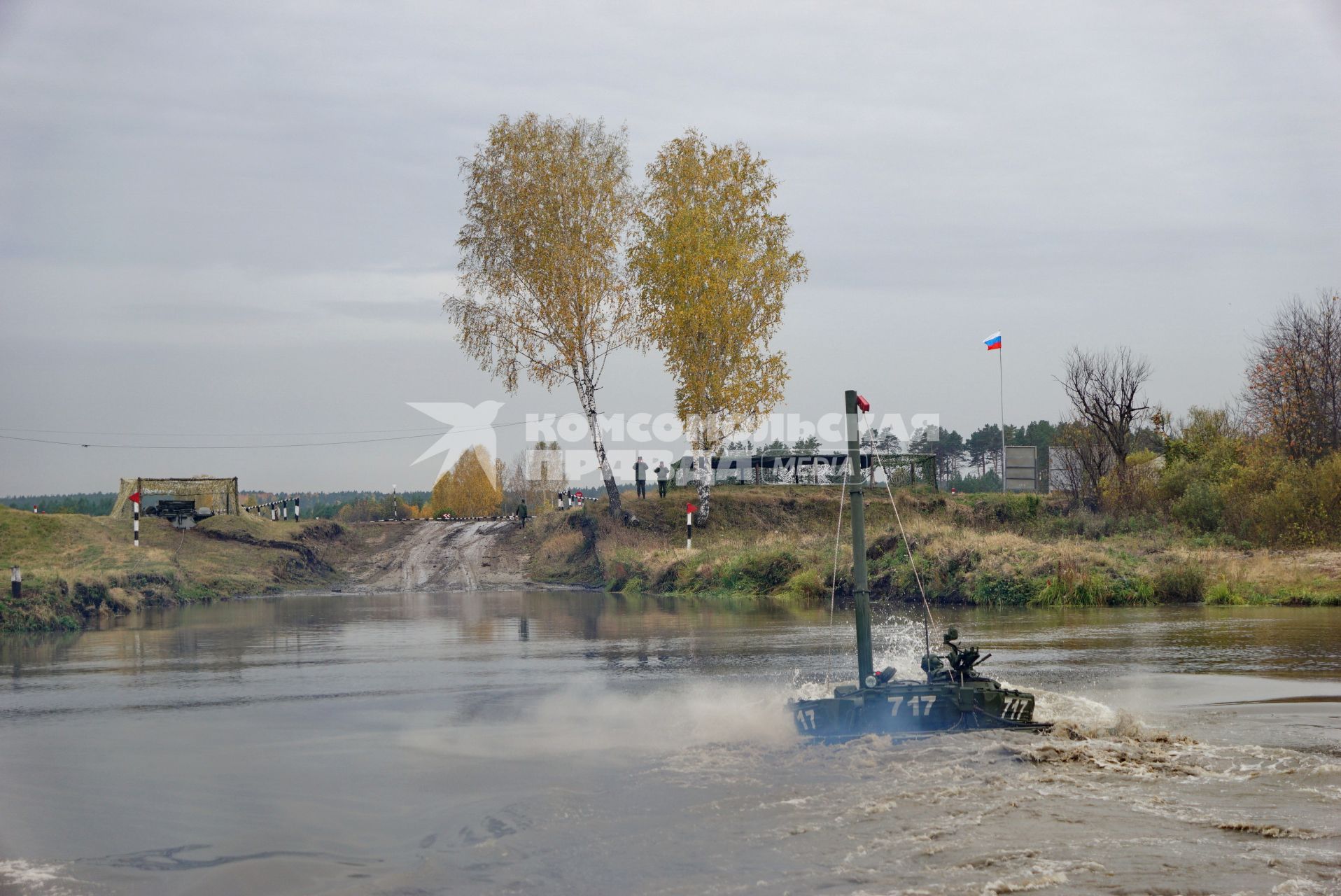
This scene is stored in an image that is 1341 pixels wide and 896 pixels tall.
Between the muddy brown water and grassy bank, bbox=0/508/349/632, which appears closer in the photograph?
the muddy brown water

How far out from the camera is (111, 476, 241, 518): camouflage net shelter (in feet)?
150

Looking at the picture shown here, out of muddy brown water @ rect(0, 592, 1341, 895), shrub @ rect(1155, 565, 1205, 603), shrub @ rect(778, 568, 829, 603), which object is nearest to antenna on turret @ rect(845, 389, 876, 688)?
muddy brown water @ rect(0, 592, 1341, 895)

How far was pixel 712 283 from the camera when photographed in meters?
40.0

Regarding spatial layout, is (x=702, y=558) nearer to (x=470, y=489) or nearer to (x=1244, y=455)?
(x=1244, y=455)

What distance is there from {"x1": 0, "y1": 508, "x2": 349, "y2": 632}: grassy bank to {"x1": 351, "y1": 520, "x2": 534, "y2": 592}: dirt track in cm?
185

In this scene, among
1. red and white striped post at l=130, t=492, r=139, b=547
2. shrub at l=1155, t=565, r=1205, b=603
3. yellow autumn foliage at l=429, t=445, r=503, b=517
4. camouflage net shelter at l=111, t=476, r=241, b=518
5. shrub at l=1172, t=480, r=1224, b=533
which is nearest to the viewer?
shrub at l=1155, t=565, r=1205, b=603

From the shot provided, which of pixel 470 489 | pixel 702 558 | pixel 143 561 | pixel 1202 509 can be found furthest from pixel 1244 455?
pixel 470 489

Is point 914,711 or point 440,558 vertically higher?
point 440,558

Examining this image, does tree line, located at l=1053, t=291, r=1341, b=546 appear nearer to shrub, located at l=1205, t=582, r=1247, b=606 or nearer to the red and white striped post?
shrub, located at l=1205, t=582, r=1247, b=606

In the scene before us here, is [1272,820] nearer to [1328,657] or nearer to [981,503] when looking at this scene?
[1328,657]

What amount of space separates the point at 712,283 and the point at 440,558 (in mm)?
14859

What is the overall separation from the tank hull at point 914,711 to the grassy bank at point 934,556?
19.3 feet

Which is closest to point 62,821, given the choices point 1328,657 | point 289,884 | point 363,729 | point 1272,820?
point 289,884

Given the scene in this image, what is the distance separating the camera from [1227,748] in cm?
983
